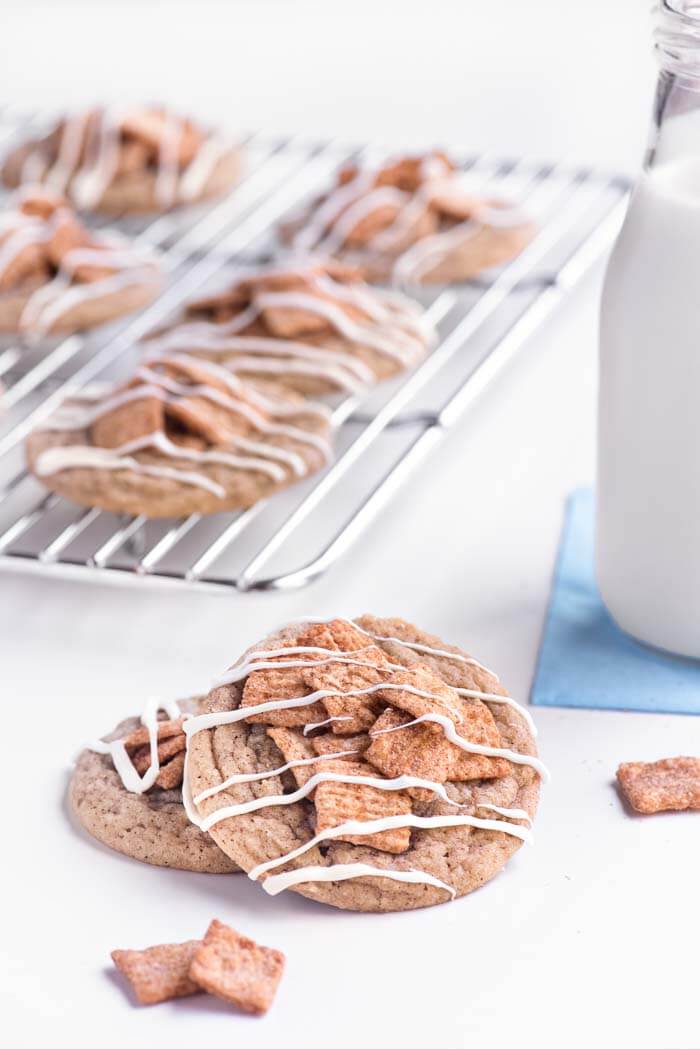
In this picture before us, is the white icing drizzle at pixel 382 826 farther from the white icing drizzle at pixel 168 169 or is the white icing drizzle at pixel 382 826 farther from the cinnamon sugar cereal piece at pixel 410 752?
the white icing drizzle at pixel 168 169

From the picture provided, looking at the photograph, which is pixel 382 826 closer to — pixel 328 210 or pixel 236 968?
pixel 236 968

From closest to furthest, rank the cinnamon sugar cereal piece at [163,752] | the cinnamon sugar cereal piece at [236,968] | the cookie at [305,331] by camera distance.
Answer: the cinnamon sugar cereal piece at [236,968], the cinnamon sugar cereal piece at [163,752], the cookie at [305,331]

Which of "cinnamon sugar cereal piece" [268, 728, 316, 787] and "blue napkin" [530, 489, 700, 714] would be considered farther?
"blue napkin" [530, 489, 700, 714]

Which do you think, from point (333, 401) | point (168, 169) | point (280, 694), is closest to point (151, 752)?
point (280, 694)

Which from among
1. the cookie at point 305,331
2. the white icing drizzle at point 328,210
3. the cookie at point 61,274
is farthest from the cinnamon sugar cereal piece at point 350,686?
the white icing drizzle at point 328,210

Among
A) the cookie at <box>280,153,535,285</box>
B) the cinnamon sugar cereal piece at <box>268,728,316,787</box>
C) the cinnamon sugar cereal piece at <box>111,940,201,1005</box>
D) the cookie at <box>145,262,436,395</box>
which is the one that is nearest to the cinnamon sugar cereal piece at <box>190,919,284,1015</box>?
the cinnamon sugar cereal piece at <box>111,940,201,1005</box>

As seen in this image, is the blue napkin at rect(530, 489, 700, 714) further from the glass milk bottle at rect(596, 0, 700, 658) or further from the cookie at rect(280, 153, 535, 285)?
the cookie at rect(280, 153, 535, 285)
